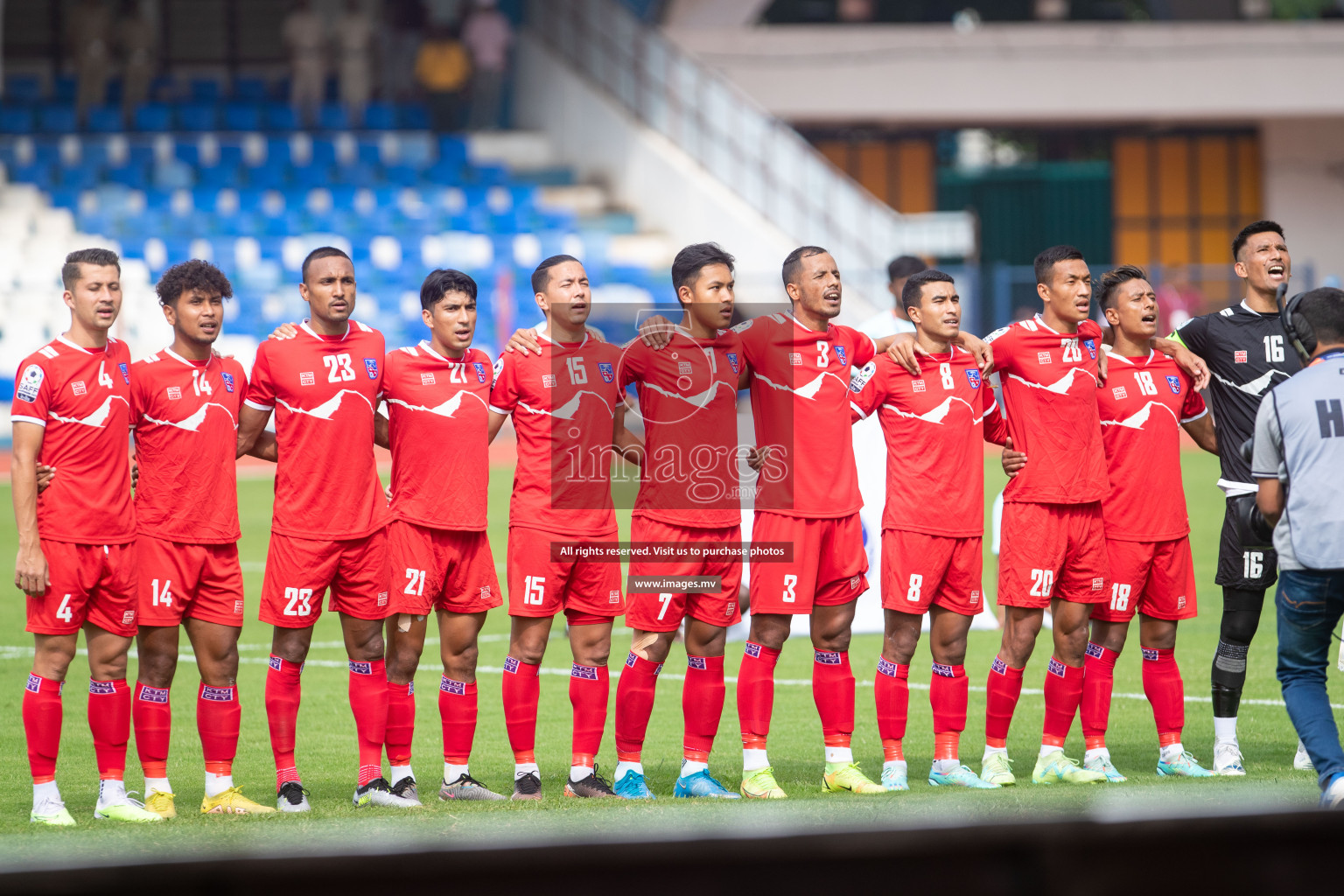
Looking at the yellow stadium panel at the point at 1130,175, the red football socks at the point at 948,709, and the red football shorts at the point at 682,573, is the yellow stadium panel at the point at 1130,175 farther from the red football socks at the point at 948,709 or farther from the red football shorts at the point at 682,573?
the red football shorts at the point at 682,573

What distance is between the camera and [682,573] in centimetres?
624

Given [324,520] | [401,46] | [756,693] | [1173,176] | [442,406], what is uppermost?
[401,46]

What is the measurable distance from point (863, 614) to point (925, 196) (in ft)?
73.0

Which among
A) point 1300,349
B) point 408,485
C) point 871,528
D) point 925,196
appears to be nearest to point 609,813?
point 408,485

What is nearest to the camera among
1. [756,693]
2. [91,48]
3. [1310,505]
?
[1310,505]

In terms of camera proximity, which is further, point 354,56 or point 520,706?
point 354,56

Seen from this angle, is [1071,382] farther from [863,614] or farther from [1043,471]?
[863,614]

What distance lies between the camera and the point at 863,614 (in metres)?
10.4

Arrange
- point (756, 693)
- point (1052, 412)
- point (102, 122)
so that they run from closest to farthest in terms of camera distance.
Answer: point (756, 693)
point (1052, 412)
point (102, 122)

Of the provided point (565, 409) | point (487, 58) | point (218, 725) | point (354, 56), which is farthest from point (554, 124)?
point (218, 725)

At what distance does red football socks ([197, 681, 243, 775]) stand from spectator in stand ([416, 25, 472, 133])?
840 inches

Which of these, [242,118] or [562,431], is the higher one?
[242,118]

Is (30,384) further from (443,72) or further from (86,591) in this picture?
(443,72)

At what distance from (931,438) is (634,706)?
1.74m
